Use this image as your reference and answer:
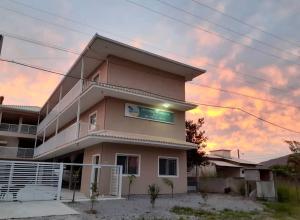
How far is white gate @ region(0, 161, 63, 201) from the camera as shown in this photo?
43.2 ft

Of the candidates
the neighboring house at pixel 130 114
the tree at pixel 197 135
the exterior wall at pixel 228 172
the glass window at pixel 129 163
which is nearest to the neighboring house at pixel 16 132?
the neighboring house at pixel 130 114

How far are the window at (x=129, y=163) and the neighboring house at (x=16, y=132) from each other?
1976 cm

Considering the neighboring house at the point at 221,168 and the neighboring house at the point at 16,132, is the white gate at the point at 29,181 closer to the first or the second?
the neighboring house at the point at 221,168

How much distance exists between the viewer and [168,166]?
20.1m

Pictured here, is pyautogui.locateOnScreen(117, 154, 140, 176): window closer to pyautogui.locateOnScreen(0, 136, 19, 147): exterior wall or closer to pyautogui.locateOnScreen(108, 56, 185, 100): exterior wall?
pyautogui.locateOnScreen(108, 56, 185, 100): exterior wall

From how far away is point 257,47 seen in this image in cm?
1695

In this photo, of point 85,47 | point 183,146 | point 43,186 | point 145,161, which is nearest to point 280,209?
point 183,146

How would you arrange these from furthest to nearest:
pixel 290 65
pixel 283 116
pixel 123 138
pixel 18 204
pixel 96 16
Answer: pixel 283 116 < pixel 290 65 < pixel 123 138 < pixel 96 16 < pixel 18 204

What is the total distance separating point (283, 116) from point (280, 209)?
8.22 m

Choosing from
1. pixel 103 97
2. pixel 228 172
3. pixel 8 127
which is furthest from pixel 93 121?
pixel 8 127

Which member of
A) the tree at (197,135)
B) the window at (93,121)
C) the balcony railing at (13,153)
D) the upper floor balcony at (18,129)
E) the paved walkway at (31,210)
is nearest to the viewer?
the paved walkway at (31,210)

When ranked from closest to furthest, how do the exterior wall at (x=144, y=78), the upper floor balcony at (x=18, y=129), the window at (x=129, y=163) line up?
the window at (x=129, y=163), the exterior wall at (x=144, y=78), the upper floor balcony at (x=18, y=129)

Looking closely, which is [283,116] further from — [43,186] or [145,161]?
[43,186]

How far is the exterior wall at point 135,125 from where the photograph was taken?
59.9 ft
